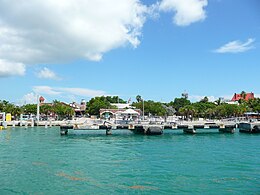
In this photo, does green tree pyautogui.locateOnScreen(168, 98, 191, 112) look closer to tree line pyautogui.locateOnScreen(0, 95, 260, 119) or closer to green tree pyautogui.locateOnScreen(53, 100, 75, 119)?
tree line pyautogui.locateOnScreen(0, 95, 260, 119)

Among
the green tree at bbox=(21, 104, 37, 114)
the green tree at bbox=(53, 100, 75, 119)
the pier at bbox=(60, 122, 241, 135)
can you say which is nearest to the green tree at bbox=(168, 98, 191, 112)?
the green tree at bbox=(53, 100, 75, 119)

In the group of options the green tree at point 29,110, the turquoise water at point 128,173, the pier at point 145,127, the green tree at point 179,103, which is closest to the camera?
the turquoise water at point 128,173

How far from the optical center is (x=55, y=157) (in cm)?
2930

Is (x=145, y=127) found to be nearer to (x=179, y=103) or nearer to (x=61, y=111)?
(x=61, y=111)

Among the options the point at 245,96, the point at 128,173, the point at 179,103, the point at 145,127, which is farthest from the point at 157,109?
the point at 128,173

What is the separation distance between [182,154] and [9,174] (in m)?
16.5

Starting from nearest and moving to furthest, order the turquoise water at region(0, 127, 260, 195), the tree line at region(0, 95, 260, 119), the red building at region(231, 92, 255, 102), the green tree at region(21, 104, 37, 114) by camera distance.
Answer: the turquoise water at region(0, 127, 260, 195), the tree line at region(0, 95, 260, 119), the green tree at region(21, 104, 37, 114), the red building at region(231, 92, 255, 102)

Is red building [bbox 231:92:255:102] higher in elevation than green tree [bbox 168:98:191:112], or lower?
higher

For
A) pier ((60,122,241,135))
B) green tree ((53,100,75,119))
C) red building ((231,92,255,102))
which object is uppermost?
red building ((231,92,255,102))

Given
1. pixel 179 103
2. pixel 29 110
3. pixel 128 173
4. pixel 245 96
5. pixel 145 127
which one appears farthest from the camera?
pixel 179 103

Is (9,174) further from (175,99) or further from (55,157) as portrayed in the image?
(175,99)

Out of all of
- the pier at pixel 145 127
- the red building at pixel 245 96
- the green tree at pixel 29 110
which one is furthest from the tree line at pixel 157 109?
the pier at pixel 145 127

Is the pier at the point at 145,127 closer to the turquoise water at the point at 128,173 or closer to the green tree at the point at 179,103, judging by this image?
the turquoise water at the point at 128,173

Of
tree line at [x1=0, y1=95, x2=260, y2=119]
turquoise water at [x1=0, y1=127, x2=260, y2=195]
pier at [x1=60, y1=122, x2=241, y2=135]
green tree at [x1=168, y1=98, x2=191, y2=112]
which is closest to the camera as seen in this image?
turquoise water at [x1=0, y1=127, x2=260, y2=195]
